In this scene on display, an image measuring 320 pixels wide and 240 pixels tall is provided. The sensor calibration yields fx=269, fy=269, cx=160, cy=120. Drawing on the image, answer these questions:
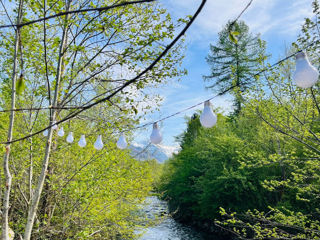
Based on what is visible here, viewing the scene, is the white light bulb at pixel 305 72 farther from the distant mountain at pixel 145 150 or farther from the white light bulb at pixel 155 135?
the distant mountain at pixel 145 150

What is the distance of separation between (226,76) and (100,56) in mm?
19726

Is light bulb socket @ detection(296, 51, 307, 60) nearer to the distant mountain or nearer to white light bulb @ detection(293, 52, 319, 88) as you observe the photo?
white light bulb @ detection(293, 52, 319, 88)

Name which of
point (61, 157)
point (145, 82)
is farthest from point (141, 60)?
point (61, 157)

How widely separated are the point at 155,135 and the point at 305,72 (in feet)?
3.22

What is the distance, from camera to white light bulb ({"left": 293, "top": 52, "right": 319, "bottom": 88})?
1.36 meters

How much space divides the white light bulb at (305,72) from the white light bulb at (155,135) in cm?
90

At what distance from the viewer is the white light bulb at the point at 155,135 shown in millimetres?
1845

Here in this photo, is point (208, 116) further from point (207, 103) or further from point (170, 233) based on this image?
point (170, 233)

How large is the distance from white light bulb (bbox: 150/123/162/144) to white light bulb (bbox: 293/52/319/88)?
2.97 ft

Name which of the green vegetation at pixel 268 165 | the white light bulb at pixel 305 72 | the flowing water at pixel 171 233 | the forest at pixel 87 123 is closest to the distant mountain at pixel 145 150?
the forest at pixel 87 123

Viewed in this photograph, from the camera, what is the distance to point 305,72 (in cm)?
137

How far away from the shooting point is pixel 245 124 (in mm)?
13984

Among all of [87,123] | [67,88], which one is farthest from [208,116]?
[87,123]

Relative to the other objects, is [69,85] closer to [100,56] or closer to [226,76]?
[100,56]
